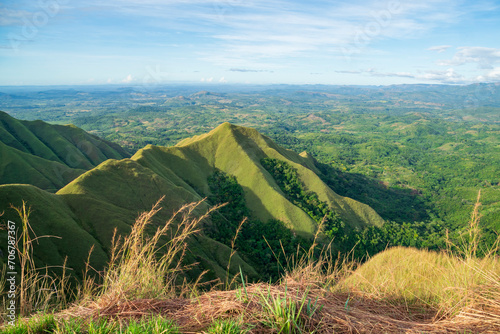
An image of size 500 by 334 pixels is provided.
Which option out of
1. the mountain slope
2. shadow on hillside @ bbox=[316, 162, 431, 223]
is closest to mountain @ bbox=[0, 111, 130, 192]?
the mountain slope

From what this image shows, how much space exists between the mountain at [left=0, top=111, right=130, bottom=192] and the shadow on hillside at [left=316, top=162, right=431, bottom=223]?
3346 inches

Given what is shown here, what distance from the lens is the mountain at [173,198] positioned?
2969cm

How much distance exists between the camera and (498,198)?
4697 inches

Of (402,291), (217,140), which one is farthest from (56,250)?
(217,140)

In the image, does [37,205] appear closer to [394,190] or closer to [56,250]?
[56,250]

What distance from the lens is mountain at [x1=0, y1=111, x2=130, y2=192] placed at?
219 feet

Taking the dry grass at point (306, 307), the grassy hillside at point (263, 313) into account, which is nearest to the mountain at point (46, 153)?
the grassy hillside at point (263, 313)

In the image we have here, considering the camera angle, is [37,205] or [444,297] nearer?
[444,297]

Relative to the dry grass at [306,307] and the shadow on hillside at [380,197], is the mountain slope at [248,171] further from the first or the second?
the dry grass at [306,307]

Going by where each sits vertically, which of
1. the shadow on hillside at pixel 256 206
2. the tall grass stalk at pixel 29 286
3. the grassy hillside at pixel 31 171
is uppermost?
the tall grass stalk at pixel 29 286

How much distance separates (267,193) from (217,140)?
26.2 meters

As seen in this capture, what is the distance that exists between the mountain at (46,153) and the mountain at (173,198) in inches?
164

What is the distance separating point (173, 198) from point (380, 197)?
307 feet

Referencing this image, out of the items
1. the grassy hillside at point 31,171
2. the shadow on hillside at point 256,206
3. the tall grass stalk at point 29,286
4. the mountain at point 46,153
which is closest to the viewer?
the tall grass stalk at point 29,286
